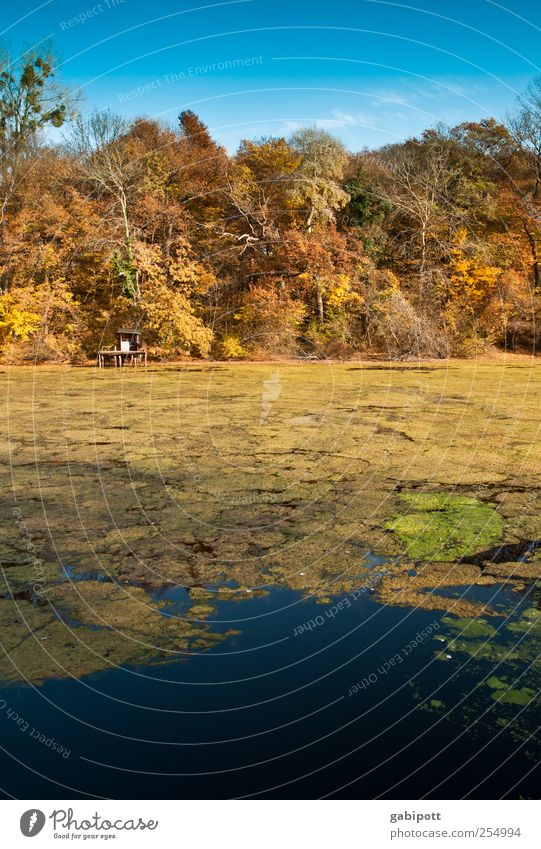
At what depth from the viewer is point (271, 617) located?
457 centimetres

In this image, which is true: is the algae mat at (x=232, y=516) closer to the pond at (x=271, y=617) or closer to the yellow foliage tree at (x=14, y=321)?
the pond at (x=271, y=617)

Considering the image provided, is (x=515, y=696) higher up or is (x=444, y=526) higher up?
(x=444, y=526)

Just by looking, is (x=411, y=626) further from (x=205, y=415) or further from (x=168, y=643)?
(x=205, y=415)

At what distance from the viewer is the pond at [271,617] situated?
3168 millimetres

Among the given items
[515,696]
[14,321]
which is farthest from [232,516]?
[14,321]

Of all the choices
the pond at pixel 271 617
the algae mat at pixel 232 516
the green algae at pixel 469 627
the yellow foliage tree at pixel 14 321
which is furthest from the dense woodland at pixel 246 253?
the green algae at pixel 469 627

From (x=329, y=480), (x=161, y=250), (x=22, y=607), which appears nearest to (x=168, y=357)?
(x=161, y=250)

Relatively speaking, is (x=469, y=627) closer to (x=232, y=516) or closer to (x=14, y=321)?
(x=232, y=516)

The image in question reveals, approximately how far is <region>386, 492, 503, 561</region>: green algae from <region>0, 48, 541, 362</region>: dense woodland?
60.2 feet

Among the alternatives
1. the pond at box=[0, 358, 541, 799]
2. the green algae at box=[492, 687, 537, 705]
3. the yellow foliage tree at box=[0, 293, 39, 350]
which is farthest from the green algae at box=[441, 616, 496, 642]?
the yellow foliage tree at box=[0, 293, 39, 350]

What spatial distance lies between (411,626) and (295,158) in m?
25.6

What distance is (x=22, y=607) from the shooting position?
467 centimetres

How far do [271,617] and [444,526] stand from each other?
2.14 meters

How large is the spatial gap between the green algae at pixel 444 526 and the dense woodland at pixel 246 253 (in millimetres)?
18361
